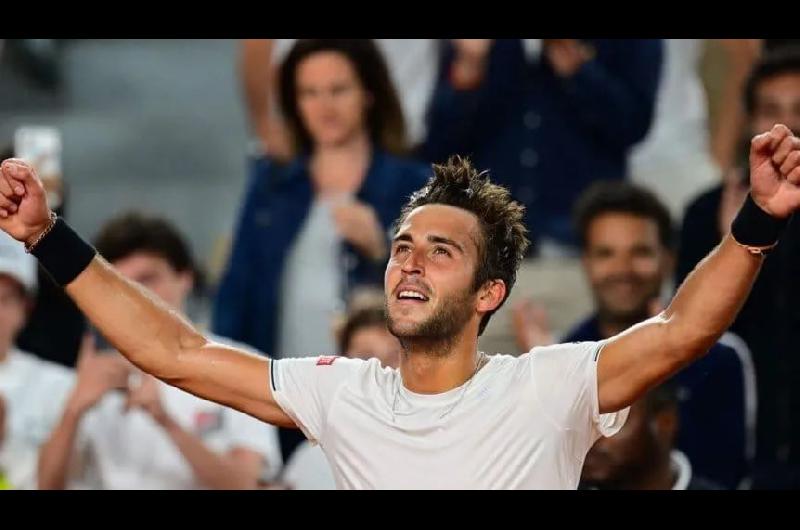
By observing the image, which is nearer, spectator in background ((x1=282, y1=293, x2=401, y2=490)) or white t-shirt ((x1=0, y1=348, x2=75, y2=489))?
spectator in background ((x1=282, y1=293, x2=401, y2=490))

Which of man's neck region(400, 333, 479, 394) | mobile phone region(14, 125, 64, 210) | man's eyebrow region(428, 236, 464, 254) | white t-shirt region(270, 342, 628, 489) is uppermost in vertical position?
mobile phone region(14, 125, 64, 210)

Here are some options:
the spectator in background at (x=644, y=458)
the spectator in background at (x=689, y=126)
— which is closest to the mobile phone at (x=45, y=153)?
the spectator in background at (x=689, y=126)

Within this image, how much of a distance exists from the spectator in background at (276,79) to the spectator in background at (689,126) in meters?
0.91

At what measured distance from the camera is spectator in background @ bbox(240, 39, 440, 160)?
5.80m

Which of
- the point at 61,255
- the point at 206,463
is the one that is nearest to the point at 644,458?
the point at 206,463

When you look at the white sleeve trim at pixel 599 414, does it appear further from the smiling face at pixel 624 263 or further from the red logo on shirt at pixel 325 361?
the smiling face at pixel 624 263

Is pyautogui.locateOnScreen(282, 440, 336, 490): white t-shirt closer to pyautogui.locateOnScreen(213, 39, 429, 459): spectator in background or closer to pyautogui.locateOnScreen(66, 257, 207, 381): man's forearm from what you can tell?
pyautogui.locateOnScreen(213, 39, 429, 459): spectator in background

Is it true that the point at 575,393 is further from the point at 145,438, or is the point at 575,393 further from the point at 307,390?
the point at 145,438

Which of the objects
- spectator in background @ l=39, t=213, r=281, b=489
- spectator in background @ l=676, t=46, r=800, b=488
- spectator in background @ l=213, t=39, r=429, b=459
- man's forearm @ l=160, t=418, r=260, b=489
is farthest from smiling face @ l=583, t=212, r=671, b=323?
man's forearm @ l=160, t=418, r=260, b=489

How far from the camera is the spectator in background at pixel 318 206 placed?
18.8 feet

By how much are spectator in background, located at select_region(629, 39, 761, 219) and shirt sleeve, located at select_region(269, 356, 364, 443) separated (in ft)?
8.93
